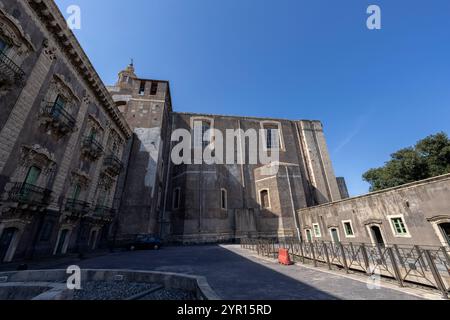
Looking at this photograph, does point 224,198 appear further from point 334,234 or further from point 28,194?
point 28,194

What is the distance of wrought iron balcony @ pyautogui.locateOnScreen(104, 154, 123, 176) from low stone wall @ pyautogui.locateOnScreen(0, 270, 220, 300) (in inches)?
447

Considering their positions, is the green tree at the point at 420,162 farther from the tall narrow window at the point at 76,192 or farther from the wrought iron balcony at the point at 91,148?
the tall narrow window at the point at 76,192

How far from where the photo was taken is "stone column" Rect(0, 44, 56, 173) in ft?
27.2

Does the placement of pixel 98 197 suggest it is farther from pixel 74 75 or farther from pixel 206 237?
pixel 206 237

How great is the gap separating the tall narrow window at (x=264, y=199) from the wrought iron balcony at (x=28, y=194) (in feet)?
72.4

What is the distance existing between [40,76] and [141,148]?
11.8m

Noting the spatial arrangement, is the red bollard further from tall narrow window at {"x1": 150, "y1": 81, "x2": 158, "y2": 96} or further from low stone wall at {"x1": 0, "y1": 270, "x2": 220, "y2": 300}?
tall narrow window at {"x1": 150, "y1": 81, "x2": 158, "y2": 96}

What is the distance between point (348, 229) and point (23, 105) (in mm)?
23225

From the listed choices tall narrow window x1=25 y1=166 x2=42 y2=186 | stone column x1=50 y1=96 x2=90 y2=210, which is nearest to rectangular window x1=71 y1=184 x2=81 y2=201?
stone column x1=50 y1=96 x2=90 y2=210

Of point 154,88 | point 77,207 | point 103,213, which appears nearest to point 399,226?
point 77,207

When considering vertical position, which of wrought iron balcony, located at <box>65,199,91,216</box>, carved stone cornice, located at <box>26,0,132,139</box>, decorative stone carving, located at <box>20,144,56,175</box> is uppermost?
carved stone cornice, located at <box>26,0,132,139</box>

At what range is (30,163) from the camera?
31.3 feet
